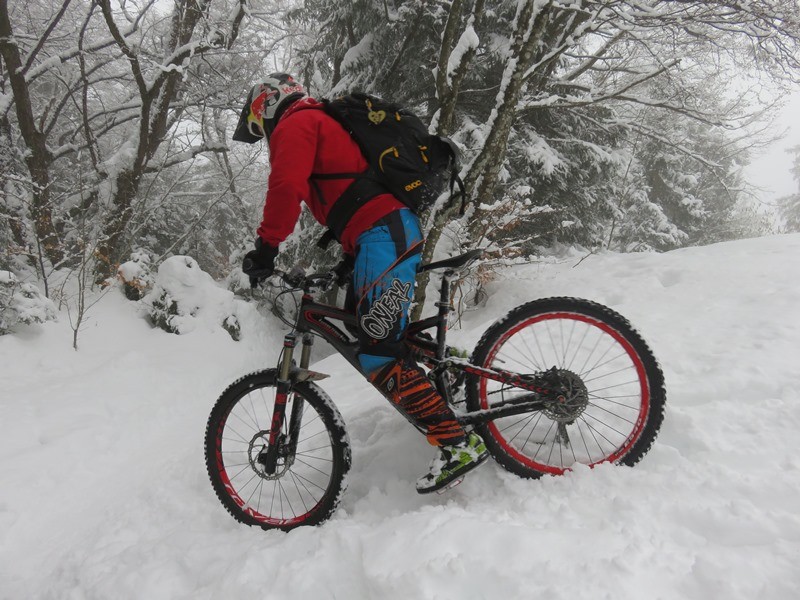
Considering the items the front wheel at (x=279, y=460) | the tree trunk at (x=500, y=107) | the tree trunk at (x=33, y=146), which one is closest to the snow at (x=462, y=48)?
the tree trunk at (x=500, y=107)

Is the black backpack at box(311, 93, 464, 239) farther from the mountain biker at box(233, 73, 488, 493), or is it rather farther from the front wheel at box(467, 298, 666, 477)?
the front wheel at box(467, 298, 666, 477)

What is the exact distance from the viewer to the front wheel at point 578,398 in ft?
6.54

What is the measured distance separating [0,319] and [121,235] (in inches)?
140

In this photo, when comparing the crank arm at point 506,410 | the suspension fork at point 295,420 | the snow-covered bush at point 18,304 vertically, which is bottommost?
the snow-covered bush at point 18,304

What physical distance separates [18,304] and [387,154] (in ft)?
16.9

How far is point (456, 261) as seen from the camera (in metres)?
2.03

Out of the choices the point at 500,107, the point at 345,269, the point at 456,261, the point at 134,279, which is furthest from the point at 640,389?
the point at 134,279

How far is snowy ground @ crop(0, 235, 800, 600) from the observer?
139 cm

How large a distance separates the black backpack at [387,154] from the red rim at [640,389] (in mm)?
793

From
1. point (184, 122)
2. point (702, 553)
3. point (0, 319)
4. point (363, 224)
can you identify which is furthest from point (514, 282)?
point (184, 122)

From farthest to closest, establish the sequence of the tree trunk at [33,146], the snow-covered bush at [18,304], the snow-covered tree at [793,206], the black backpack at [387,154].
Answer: the snow-covered tree at [793,206] < the tree trunk at [33,146] < the snow-covered bush at [18,304] < the black backpack at [387,154]

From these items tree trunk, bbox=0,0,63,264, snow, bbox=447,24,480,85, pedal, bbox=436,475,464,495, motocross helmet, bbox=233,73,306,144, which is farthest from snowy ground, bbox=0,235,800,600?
tree trunk, bbox=0,0,63,264

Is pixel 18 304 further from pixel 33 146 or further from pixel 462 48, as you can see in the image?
pixel 462 48

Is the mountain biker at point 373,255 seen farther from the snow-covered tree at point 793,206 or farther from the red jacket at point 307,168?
the snow-covered tree at point 793,206
